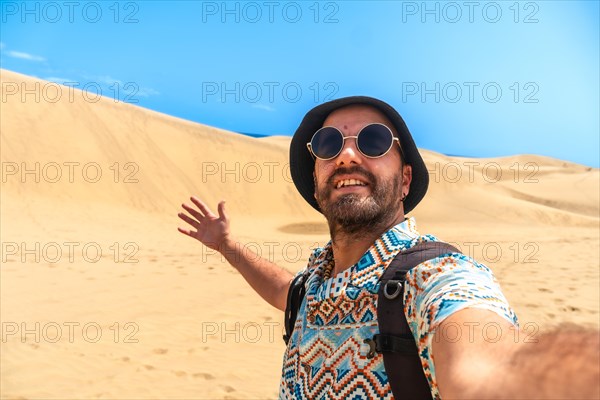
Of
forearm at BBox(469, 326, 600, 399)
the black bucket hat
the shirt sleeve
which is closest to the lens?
forearm at BBox(469, 326, 600, 399)

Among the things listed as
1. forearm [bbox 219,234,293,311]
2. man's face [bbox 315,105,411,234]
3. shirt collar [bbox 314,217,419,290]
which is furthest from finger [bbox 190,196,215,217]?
shirt collar [bbox 314,217,419,290]

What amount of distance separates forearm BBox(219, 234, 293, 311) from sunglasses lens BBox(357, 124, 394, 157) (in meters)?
0.96

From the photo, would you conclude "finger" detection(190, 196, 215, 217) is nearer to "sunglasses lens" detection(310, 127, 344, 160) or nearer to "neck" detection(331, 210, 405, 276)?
"sunglasses lens" detection(310, 127, 344, 160)

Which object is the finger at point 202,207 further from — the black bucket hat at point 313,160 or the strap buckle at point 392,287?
the strap buckle at point 392,287

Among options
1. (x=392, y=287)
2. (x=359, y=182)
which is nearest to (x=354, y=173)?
(x=359, y=182)

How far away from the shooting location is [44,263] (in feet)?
34.0

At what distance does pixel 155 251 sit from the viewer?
13258 mm

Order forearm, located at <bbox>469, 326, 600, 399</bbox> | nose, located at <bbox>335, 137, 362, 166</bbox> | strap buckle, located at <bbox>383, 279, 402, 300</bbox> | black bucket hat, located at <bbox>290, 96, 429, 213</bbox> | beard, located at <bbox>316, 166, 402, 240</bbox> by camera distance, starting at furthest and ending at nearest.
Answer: black bucket hat, located at <bbox>290, 96, 429, 213</bbox> < nose, located at <bbox>335, 137, 362, 166</bbox> < beard, located at <bbox>316, 166, 402, 240</bbox> < strap buckle, located at <bbox>383, 279, 402, 300</bbox> < forearm, located at <bbox>469, 326, 600, 399</bbox>

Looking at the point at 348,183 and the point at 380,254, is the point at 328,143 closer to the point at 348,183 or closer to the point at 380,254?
the point at 348,183

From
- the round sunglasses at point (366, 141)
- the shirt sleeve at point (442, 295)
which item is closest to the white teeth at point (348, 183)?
the round sunglasses at point (366, 141)

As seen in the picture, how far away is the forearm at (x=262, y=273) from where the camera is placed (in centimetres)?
252

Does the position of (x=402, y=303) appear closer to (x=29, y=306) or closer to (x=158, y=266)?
(x=29, y=306)

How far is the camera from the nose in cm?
183

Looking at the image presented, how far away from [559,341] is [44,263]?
11.2 m
